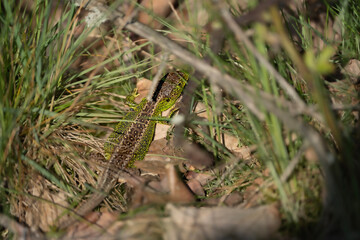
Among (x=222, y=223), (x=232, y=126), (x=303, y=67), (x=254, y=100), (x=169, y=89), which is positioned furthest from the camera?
(x=169, y=89)

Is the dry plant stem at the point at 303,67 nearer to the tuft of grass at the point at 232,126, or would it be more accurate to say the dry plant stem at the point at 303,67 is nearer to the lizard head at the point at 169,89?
the tuft of grass at the point at 232,126

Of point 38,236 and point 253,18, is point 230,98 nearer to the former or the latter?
point 253,18

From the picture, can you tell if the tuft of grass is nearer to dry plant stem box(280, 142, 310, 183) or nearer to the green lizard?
dry plant stem box(280, 142, 310, 183)

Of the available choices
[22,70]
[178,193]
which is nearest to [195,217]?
[178,193]

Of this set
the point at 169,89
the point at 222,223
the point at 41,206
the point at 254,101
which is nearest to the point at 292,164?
the point at 254,101

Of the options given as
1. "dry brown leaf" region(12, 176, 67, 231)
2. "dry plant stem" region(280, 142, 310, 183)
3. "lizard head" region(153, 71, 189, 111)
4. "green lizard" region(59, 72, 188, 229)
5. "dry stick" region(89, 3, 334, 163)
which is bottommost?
"dry brown leaf" region(12, 176, 67, 231)

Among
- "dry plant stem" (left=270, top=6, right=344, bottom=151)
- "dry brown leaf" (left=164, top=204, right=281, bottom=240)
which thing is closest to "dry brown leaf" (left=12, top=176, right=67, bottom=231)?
"dry brown leaf" (left=164, top=204, right=281, bottom=240)

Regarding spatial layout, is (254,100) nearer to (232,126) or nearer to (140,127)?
(232,126)
